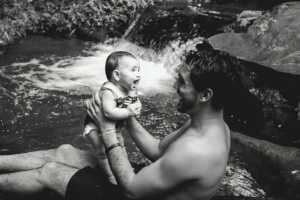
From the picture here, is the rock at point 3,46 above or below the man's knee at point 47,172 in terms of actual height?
below

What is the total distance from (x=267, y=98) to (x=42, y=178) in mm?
4108

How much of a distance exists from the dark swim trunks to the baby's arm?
499 millimetres

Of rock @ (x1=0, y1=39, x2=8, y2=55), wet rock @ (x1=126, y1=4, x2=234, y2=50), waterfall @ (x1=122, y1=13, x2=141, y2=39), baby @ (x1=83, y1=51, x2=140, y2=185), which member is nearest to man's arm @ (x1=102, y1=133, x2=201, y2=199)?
baby @ (x1=83, y1=51, x2=140, y2=185)

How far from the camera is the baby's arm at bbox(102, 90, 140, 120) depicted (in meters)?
2.58

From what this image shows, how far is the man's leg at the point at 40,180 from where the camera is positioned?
2.76 m

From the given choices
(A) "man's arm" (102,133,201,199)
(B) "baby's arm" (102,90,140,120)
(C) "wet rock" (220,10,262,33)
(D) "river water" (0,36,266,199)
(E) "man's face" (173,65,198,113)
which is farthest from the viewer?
(C) "wet rock" (220,10,262,33)

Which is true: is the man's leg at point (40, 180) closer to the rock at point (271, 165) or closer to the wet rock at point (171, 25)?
the rock at point (271, 165)

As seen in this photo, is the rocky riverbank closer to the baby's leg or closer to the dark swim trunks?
the baby's leg

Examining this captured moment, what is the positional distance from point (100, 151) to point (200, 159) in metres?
1.07

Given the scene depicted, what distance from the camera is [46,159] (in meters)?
3.24

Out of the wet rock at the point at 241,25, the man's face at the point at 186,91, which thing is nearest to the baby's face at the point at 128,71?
the man's face at the point at 186,91

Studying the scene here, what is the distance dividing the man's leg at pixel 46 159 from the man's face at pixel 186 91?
128 centimetres

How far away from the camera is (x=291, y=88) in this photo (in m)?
5.53

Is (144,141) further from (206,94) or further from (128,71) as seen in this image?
(206,94)
